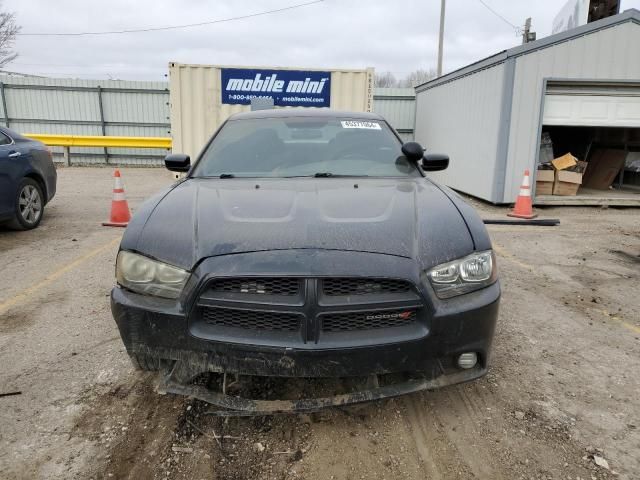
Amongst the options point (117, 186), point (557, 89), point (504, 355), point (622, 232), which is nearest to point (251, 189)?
point (504, 355)

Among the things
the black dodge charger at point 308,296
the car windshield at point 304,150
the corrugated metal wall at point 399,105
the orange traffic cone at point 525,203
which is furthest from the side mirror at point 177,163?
the corrugated metal wall at point 399,105

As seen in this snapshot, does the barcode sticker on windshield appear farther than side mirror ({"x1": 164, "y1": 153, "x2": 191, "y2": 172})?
Yes

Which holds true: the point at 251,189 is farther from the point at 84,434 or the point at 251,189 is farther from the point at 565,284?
the point at 565,284

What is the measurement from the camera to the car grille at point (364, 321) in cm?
195

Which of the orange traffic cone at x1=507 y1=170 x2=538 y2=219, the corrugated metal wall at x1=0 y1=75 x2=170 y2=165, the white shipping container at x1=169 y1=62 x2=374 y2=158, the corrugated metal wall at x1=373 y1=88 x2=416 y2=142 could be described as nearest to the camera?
the orange traffic cone at x1=507 y1=170 x2=538 y2=219

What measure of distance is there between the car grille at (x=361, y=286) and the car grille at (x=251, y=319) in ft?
→ 0.63

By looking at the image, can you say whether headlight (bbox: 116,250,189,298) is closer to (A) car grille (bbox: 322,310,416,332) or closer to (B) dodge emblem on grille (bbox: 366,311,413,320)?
(A) car grille (bbox: 322,310,416,332)

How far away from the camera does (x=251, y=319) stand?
77.6 inches

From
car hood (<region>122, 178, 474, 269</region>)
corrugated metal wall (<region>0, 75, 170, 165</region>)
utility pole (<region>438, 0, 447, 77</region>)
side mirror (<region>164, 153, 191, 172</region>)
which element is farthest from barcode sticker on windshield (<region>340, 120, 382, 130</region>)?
utility pole (<region>438, 0, 447, 77</region>)

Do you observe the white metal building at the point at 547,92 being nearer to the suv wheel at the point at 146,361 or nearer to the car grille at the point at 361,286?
the car grille at the point at 361,286

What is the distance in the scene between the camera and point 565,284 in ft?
15.1

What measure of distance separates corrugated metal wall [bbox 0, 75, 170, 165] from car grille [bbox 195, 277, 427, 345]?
57.3 feet

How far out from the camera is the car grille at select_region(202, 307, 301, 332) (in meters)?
1.95

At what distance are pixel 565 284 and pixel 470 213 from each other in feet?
9.11
